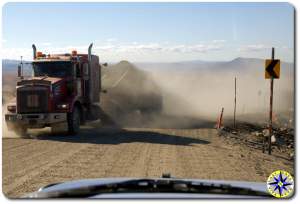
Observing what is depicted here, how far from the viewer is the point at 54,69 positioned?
56.0ft

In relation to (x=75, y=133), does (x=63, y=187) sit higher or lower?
higher

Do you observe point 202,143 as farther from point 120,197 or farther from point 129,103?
point 120,197

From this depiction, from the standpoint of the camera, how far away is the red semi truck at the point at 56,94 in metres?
Result: 16.1

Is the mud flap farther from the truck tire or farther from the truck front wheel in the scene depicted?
the truck front wheel

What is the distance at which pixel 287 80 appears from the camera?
36.1 metres

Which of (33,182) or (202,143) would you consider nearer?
(33,182)

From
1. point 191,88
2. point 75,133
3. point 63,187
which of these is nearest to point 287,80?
point 191,88

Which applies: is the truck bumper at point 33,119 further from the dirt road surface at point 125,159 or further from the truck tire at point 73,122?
the truck tire at point 73,122

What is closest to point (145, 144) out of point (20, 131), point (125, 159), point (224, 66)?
point (125, 159)

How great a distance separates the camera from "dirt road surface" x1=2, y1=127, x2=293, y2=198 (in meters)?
9.11

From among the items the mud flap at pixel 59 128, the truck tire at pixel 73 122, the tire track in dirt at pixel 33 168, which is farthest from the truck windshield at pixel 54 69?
the tire track in dirt at pixel 33 168

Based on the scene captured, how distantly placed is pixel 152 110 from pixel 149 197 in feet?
64.9

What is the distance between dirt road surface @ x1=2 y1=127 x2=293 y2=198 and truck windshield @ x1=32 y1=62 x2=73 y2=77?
210 cm

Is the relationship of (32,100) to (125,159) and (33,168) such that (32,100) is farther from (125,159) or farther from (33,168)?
(33,168)
